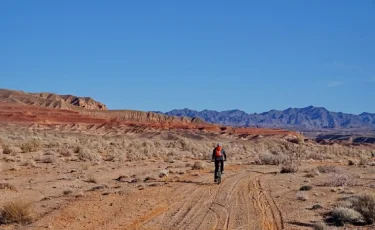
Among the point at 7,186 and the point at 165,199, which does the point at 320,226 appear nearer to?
the point at 165,199

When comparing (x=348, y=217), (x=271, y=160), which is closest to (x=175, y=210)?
(x=348, y=217)

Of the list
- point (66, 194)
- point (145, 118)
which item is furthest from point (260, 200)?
point (145, 118)

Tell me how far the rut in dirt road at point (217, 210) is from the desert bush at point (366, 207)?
2.22 metres

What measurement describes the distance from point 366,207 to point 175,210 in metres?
5.43

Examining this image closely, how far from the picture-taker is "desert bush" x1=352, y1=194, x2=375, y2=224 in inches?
487

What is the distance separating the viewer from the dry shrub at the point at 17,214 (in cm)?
1234

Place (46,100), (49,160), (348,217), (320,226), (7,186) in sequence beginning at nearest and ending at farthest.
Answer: (320,226)
(348,217)
(7,186)
(49,160)
(46,100)

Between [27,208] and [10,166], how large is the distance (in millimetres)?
14057

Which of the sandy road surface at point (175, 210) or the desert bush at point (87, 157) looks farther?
the desert bush at point (87, 157)

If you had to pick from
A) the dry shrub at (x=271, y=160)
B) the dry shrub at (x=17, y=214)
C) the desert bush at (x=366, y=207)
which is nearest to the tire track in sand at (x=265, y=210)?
the desert bush at (x=366, y=207)

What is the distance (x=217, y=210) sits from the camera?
14.0 m

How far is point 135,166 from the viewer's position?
1193 inches

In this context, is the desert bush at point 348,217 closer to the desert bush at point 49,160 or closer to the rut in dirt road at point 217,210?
the rut in dirt road at point 217,210

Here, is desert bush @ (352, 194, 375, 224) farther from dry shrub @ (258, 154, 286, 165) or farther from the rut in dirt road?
dry shrub @ (258, 154, 286, 165)
